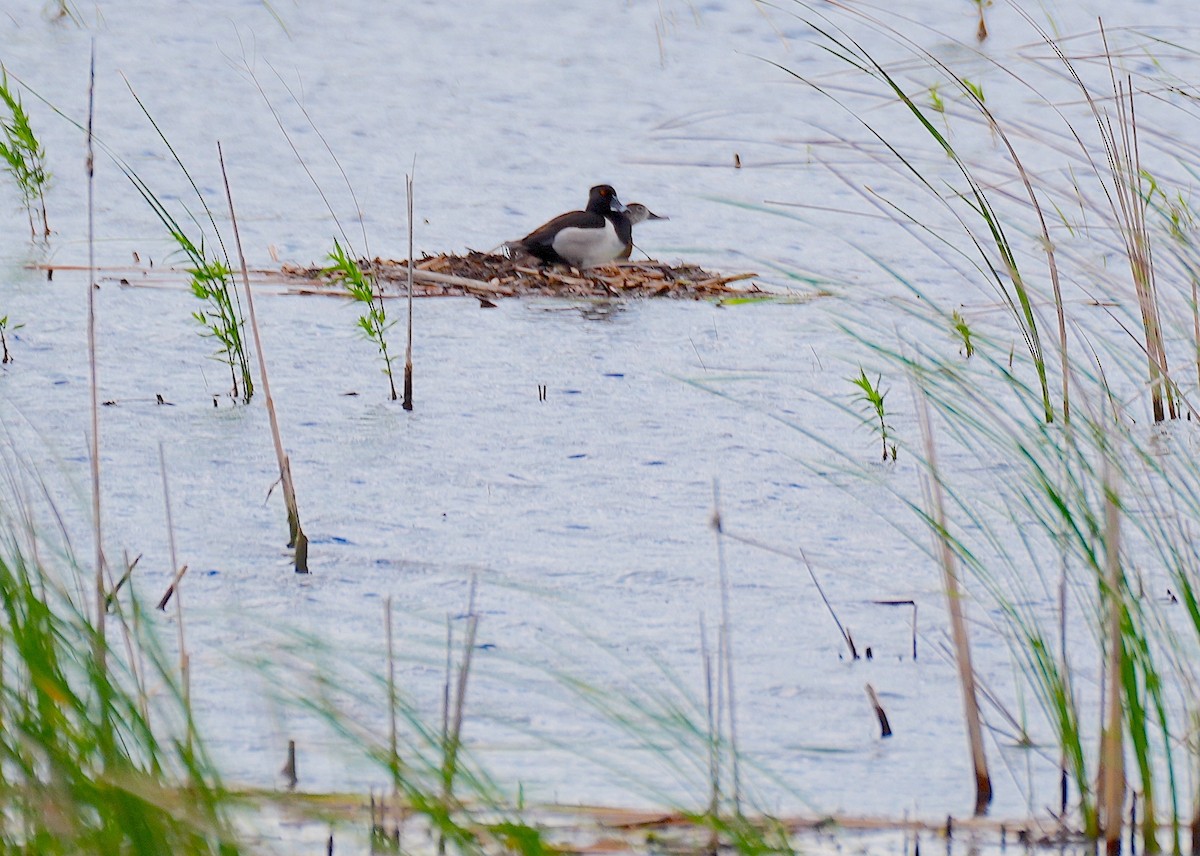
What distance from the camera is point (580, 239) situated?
4777mm

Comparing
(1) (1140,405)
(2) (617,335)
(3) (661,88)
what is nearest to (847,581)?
(1) (1140,405)

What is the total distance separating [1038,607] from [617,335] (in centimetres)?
196

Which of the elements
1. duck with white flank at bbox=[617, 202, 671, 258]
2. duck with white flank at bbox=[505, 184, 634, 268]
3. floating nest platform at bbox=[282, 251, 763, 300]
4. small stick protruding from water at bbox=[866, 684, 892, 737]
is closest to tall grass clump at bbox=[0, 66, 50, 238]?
floating nest platform at bbox=[282, 251, 763, 300]

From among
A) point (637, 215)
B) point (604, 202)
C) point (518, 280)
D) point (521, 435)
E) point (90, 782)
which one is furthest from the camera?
point (637, 215)

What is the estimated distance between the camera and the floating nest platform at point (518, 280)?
15.1 ft

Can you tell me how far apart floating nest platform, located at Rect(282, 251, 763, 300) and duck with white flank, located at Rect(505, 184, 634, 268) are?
0.14 ft

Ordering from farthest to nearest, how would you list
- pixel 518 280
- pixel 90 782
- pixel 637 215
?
1. pixel 637 215
2. pixel 518 280
3. pixel 90 782

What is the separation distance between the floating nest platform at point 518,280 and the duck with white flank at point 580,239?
0.14ft

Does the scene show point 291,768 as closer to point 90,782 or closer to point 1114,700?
point 90,782

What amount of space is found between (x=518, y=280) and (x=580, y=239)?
23cm

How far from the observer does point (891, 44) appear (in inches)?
299

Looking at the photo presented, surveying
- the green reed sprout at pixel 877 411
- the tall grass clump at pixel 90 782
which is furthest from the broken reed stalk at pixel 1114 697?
the green reed sprout at pixel 877 411

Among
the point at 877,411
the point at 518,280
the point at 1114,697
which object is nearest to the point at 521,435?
the point at 877,411

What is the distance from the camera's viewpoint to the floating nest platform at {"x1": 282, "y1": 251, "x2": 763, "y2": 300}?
459 cm
